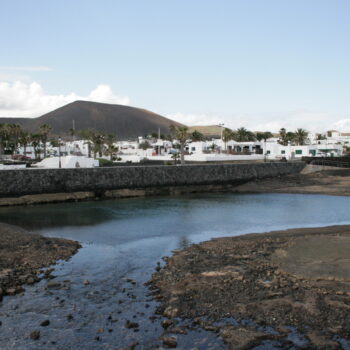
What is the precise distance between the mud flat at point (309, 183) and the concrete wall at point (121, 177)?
2.33 m

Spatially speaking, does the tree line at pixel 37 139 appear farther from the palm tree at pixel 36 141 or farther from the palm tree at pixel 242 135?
the palm tree at pixel 242 135

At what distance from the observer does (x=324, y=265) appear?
19.5 metres

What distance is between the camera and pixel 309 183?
67.3 m

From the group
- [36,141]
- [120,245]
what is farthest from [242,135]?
[120,245]

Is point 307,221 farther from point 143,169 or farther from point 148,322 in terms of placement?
point 143,169

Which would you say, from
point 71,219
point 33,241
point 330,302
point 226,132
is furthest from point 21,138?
point 330,302

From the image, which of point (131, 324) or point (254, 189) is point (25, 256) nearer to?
point (131, 324)

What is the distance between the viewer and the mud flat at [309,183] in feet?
199

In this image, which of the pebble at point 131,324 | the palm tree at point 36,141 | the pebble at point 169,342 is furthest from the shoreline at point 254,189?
the palm tree at point 36,141

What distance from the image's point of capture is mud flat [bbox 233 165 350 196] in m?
60.8

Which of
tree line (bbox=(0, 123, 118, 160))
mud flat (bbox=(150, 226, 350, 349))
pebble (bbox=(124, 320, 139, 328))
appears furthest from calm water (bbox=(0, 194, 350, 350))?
tree line (bbox=(0, 123, 118, 160))

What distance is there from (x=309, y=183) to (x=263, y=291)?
5367cm

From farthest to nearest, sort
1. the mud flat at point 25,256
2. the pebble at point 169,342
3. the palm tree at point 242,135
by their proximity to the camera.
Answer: the palm tree at point 242,135 < the mud flat at point 25,256 < the pebble at point 169,342

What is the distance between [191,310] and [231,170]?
54288mm
